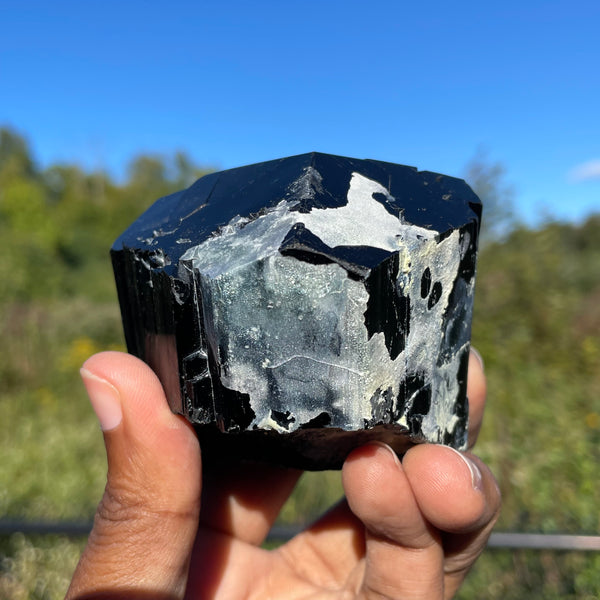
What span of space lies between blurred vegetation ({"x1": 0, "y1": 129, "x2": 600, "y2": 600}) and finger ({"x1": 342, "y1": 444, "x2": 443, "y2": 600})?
0.81m

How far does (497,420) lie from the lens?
10.2 ft

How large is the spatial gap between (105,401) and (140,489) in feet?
0.50

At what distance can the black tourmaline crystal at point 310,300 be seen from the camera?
2.27ft

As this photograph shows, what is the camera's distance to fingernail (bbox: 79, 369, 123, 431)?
0.80 m

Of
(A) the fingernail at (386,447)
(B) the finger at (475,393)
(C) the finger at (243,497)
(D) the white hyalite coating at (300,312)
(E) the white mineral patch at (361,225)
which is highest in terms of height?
(E) the white mineral patch at (361,225)

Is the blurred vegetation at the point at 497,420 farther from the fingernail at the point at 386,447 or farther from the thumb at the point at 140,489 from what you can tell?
the thumb at the point at 140,489

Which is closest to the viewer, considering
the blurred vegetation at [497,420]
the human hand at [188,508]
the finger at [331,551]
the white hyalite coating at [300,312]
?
the white hyalite coating at [300,312]

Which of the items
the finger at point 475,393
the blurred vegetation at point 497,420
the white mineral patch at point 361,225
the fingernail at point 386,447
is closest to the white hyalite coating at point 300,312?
the white mineral patch at point 361,225

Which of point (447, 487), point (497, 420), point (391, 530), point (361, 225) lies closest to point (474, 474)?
point (447, 487)

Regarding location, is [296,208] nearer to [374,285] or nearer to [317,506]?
[374,285]

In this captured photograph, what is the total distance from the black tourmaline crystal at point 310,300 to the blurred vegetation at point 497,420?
1.14 metres

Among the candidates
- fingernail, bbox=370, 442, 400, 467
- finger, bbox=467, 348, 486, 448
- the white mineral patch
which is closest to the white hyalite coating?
the white mineral patch

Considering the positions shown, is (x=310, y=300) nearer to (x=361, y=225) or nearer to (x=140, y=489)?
(x=361, y=225)

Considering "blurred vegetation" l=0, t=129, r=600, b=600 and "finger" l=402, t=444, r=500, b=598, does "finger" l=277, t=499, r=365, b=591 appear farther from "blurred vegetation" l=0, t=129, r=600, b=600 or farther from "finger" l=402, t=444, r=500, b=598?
"blurred vegetation" l=0, t=129, r=600, b=600
